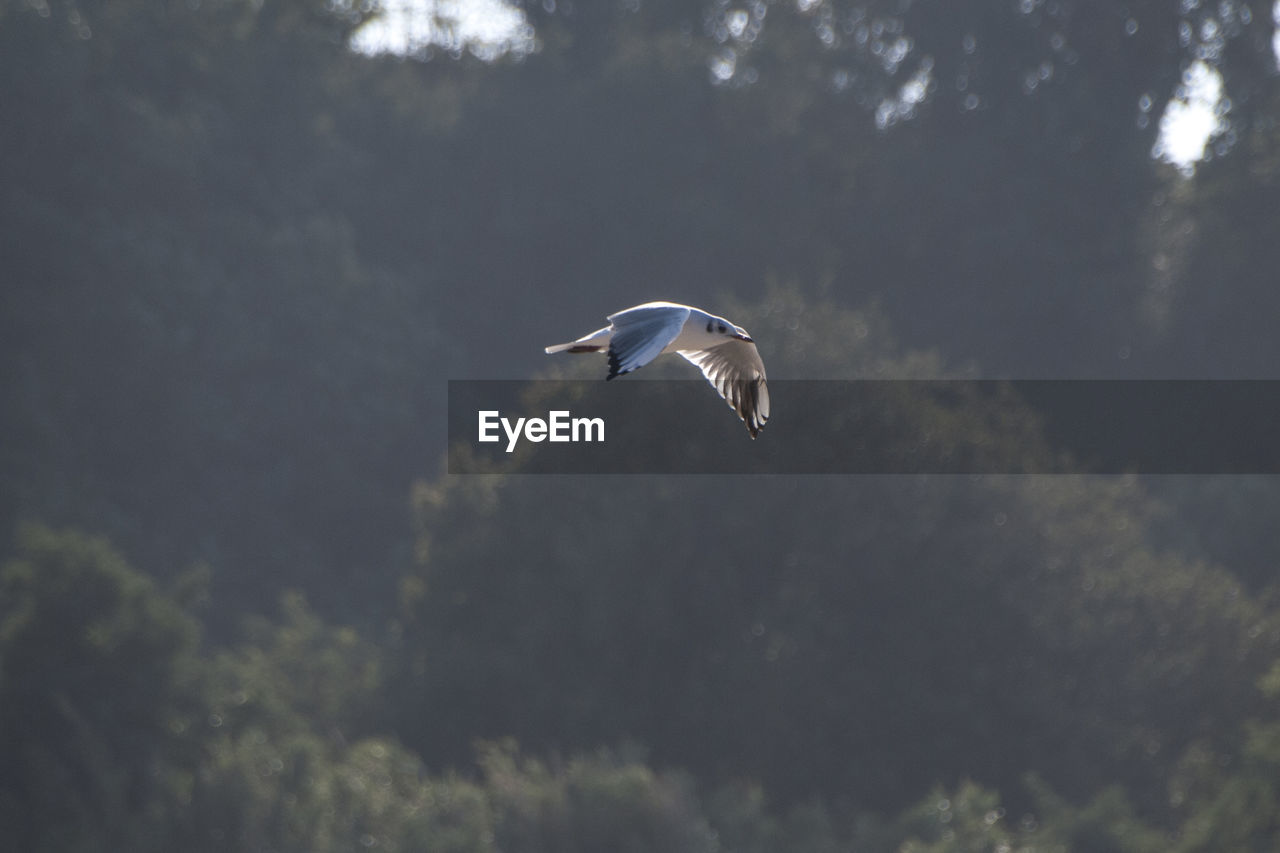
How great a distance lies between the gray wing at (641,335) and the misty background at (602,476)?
9.86m

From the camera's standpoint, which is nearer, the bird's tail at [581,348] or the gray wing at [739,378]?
the bird's tail at [581,348]

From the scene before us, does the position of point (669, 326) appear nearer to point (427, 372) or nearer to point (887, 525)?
point (887, 525)

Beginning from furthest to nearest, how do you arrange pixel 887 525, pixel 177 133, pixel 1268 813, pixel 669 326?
pixel 177 133 < pixel 887 525 < pixel 1268 813 < pixel 669 326

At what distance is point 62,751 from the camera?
19.5 m

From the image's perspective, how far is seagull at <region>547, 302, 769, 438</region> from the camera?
20.5ft

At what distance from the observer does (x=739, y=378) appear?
340 inches

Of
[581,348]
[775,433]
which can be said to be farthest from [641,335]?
[775,433]

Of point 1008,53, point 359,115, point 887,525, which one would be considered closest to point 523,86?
point 359,115

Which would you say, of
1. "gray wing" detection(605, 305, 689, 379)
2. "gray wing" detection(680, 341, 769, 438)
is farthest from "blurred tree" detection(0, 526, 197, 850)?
"gray wing" detection(605, 305, 689, 379)

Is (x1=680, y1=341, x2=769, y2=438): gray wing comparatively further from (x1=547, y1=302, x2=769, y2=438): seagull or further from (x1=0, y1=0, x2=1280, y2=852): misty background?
(x1=0, y1=0, x2=1280, y2=852): misty background

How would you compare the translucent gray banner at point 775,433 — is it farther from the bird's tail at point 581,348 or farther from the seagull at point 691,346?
the bird's tail at point 581,348

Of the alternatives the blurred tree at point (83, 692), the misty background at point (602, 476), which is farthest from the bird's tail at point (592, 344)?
the blurred tree at point (83, 692)

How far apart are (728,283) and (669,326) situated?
109 ft

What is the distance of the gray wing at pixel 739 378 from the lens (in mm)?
8555
